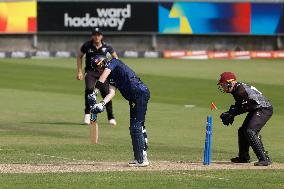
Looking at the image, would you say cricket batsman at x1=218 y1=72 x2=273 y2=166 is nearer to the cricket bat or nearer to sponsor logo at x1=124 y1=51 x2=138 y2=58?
the cricket bat

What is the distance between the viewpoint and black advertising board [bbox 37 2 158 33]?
44.4 m

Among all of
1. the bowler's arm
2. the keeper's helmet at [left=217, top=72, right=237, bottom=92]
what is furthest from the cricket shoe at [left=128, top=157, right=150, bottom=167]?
the keeper's helmet at [left=217, top=72, right=237, bottom=92]

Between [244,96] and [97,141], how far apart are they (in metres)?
4.75

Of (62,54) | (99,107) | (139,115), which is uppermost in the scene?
(99,107)

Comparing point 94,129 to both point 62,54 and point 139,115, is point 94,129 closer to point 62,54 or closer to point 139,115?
point 139,115

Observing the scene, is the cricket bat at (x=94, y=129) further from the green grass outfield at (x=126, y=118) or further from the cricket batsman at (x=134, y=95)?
the cricket batsman at (x=134, y=95)

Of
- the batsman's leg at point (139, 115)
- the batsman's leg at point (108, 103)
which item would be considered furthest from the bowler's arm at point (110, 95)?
the batsman's leg at point (108, 103)

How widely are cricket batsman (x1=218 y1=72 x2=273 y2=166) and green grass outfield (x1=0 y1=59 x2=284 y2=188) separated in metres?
0.93

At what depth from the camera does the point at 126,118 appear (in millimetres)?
26125

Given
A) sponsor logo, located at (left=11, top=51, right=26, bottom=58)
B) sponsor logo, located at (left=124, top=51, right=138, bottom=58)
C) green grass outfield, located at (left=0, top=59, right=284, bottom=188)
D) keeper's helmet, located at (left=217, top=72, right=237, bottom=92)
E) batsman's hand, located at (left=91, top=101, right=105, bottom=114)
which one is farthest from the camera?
sponsor logo, located at (left=124, top=51, right=138, bottom=58)

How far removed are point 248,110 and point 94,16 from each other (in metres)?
27.6

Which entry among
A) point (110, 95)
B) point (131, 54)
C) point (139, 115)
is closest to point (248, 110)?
point (139, 115)

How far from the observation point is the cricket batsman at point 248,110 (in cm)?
1725

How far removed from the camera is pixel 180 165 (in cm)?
1722
